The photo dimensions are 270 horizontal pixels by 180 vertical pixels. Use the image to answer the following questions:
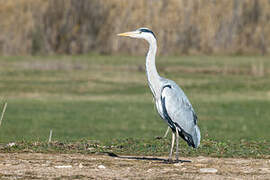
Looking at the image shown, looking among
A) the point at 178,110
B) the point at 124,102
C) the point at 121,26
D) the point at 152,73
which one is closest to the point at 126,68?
the point at 121,26

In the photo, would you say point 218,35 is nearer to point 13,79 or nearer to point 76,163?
point 13,79

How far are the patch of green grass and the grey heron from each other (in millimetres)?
1471

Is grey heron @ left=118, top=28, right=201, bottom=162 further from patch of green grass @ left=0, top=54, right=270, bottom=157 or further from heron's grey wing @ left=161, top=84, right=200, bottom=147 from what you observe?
patch of green grass @ left=0, top=54, right=270, bottom=157

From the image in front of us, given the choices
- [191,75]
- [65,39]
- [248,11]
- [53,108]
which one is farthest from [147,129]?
[248,11]

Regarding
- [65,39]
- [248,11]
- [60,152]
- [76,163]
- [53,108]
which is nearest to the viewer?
[76,163]

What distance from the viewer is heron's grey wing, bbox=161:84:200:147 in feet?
26.9

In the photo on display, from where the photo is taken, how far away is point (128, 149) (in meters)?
10.2

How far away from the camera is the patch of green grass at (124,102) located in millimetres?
11508

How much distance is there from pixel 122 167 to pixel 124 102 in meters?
14.8

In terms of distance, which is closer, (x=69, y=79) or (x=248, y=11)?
(x=69, y=79)

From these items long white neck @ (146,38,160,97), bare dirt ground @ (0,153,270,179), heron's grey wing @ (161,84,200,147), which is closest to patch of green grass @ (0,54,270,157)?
bare dirt ground @ (0,153,270,179)

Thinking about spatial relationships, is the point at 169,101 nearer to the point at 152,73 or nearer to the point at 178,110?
the point at 178,110

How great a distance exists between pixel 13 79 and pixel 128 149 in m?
18.6

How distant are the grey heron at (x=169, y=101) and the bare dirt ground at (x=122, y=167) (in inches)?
16.3
